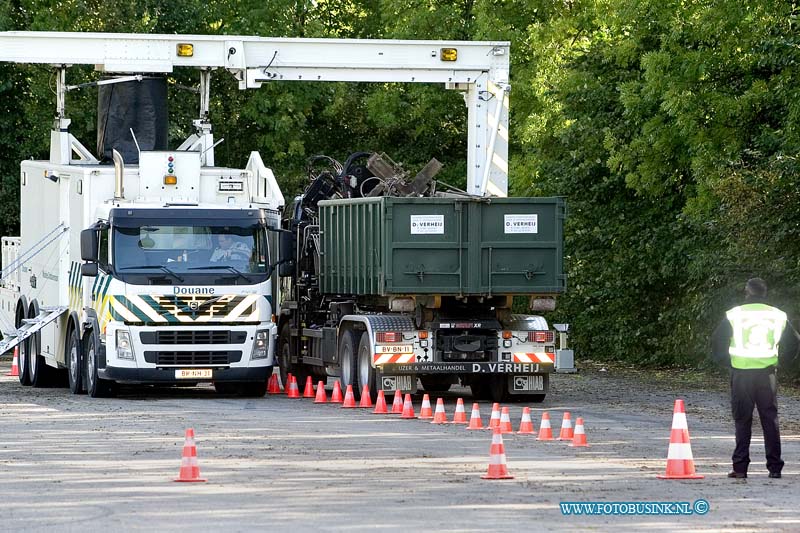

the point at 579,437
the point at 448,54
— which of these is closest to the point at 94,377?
the point at 448,54

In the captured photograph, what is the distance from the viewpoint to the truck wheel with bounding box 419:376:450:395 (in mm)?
27009

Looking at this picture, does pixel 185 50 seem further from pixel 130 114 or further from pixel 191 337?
pixel 191 337

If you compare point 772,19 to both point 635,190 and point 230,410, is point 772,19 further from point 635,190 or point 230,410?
point 230,410

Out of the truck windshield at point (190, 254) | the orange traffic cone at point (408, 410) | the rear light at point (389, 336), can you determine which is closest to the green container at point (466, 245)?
the rear light at point (389, 336)

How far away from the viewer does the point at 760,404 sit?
1491 cm

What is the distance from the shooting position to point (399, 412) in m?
22.7

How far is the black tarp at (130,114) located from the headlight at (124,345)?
458 cm

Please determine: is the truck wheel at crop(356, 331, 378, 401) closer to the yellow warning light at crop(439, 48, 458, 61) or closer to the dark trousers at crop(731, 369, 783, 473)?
the yellow warning light at crop(439, 48, 458, 61)

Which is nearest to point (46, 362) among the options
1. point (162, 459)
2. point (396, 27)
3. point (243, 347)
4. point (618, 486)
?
point (243, 347)

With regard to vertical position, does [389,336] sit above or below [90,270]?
below

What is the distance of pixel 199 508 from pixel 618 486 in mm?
3558

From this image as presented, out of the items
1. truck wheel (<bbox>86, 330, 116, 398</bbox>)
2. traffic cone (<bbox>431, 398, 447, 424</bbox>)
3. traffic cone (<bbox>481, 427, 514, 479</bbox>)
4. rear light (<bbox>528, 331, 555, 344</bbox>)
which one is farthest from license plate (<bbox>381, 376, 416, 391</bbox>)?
traffic cone (<bbox>481, 427, 514, 479</bbox>)

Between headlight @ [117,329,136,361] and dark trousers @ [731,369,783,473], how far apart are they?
11.7m

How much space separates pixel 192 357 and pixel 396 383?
3.06m
